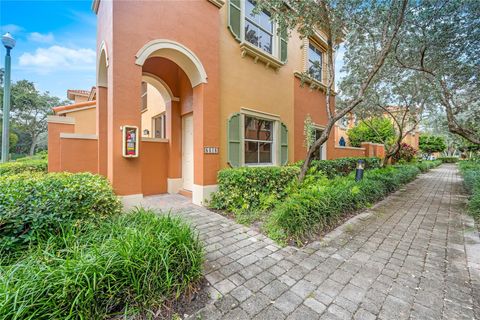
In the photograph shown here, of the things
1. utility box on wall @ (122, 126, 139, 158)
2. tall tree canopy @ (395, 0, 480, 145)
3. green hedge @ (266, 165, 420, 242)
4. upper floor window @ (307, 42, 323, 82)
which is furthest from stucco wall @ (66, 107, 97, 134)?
tall tree canopy @ (395, 0, 480, 145)

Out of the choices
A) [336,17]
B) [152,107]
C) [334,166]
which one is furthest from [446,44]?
[152,107]

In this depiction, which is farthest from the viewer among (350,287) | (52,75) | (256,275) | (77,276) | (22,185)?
(52,75)

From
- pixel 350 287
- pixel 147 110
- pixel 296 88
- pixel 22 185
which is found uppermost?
pixel 296 88

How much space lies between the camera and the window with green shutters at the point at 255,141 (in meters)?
6.23

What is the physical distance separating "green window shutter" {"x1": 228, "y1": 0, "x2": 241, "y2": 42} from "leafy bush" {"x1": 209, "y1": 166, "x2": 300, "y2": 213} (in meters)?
4.35

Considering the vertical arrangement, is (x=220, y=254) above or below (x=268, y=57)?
below

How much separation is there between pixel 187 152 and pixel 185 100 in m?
1.73

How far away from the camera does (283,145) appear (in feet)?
25.9

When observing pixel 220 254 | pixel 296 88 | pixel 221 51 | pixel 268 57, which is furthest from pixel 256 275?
pixel 296 88

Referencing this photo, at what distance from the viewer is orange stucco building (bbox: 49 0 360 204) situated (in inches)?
173

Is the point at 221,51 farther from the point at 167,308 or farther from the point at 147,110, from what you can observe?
Result: the point at 167,308

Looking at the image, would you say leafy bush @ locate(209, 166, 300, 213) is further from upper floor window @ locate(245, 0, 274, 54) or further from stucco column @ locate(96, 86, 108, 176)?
upper floor window @ locate(245, 0, 274, 54)

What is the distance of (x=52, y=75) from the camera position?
512 inches

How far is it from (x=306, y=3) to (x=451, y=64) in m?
5.65
